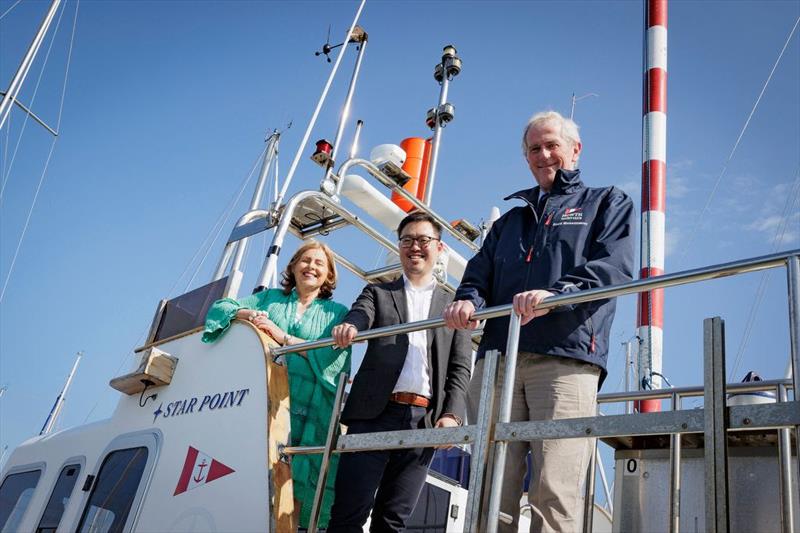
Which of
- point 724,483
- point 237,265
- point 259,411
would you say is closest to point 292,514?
point 259,411

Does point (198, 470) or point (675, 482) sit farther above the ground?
point (675, 482)

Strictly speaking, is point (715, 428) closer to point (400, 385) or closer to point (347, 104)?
point (400, 385)

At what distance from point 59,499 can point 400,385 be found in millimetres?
3421

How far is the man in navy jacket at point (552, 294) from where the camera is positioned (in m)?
2.44

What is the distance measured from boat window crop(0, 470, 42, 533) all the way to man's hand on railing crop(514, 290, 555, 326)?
4897 millimetres

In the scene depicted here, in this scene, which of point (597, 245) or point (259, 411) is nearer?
point (597, 245)

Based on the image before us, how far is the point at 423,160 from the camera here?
8766 mm

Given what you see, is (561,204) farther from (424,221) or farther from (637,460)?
(637,460)

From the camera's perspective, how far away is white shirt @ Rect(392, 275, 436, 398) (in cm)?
324

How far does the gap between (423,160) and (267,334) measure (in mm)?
5319

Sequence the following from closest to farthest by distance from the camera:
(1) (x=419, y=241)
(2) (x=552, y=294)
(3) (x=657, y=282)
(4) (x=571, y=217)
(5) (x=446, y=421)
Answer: (3) (x=657, y=282), (2) (x=552, y=294), (4) (x=571, y=217), (5) (x=446, y=421), (1) (x=419, y=241)

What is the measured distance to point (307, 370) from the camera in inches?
150

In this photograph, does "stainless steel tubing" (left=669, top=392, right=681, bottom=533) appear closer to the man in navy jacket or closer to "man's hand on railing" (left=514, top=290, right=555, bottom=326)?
the man in navy jacket

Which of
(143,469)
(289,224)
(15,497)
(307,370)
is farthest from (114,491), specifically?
(289,224)
